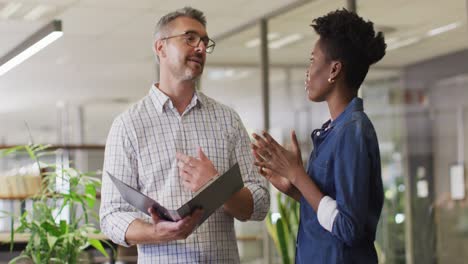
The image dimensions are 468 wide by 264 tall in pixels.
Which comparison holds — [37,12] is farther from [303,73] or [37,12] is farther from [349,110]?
[349,110]

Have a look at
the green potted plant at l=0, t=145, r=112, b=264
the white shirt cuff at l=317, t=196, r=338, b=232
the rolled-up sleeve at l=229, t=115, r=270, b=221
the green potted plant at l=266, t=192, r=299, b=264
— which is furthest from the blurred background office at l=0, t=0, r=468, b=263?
the white shirt cuff at l=317, t=196, r=338, b=232

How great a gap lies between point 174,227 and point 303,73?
13.5 feet

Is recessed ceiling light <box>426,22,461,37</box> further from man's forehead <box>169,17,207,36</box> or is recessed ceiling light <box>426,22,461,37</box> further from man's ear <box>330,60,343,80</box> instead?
man's ear <box>330,60,343,80</box>

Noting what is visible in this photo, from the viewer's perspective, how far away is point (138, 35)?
7.40m

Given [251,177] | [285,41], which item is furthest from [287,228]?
[251,177]

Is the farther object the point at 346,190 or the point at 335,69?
the point at 335,69

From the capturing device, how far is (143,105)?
95.0 inches

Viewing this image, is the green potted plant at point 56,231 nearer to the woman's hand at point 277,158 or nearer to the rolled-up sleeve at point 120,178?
the rolled-up sleeve at point 120,178

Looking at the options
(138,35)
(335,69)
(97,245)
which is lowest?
(97,245)

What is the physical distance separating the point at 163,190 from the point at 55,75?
7.86 m

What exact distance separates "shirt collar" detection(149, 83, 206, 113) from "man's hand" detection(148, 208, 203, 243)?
17.0 inches

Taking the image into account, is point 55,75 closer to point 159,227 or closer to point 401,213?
point 401,213

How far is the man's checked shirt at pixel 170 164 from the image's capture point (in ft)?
7.42

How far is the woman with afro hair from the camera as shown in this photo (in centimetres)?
183
